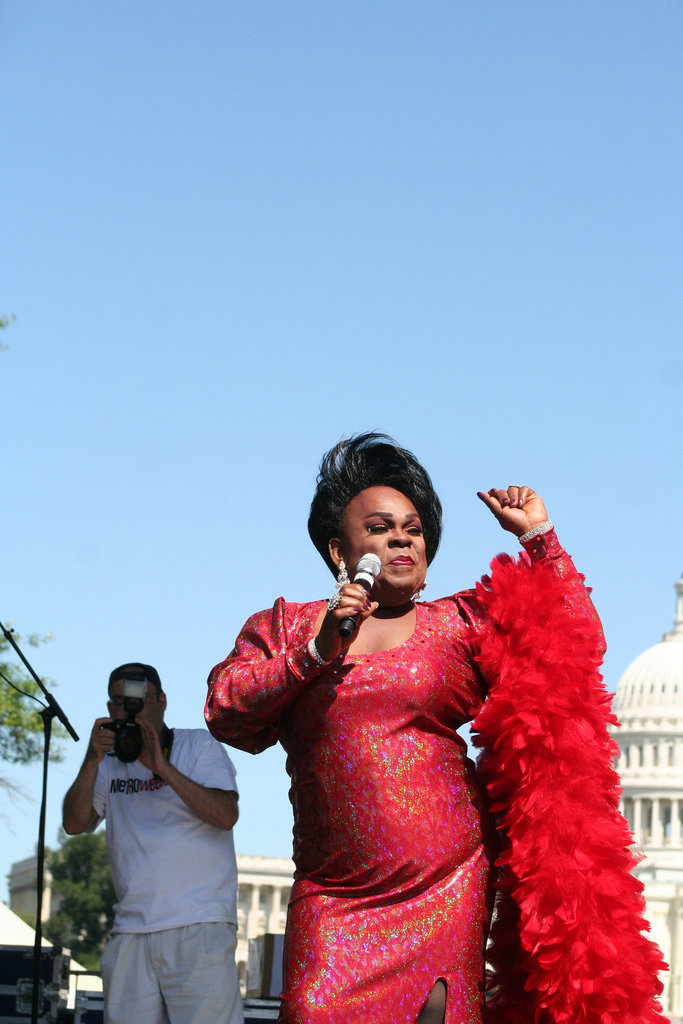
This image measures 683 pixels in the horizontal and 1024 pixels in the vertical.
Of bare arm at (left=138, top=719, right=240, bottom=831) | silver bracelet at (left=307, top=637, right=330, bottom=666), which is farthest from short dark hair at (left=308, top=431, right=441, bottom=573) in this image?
bare arm at (left=138, top=719, right=240, bottom=831)

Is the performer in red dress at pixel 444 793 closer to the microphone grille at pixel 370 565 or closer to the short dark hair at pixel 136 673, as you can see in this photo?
the microphone grille at pixel 370 565

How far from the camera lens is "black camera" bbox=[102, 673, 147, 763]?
5473 millimetres

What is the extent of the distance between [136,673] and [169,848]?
0.72 m

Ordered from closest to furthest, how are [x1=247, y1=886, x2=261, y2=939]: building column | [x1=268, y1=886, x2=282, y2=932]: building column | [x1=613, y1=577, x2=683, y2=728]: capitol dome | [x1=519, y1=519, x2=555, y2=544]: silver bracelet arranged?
[x1=519, y1=519, x2=555, y2=544]: silver bracelet → [x1=247, y1=886, x2=261, y2=939]: building column → [x1=268, y1=886, x2=282, y2=932]: building column → [x1=613, y1=577, x2=683, y2=728]: capitol dome

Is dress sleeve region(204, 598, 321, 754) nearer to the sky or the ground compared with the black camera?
nearer to the ground

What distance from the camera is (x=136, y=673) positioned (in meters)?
5.80

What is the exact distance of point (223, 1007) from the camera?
5.22 meters

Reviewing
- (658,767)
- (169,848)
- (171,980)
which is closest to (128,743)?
(169,848)

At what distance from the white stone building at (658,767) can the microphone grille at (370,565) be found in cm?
8063

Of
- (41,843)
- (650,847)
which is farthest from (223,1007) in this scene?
(650,847)

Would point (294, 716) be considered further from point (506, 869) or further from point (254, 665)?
point (506, 869)

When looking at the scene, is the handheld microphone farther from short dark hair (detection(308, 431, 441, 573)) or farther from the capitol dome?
the capitol dome

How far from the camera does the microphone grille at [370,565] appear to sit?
10.1 feet

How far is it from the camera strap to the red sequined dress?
2422 millimetres
